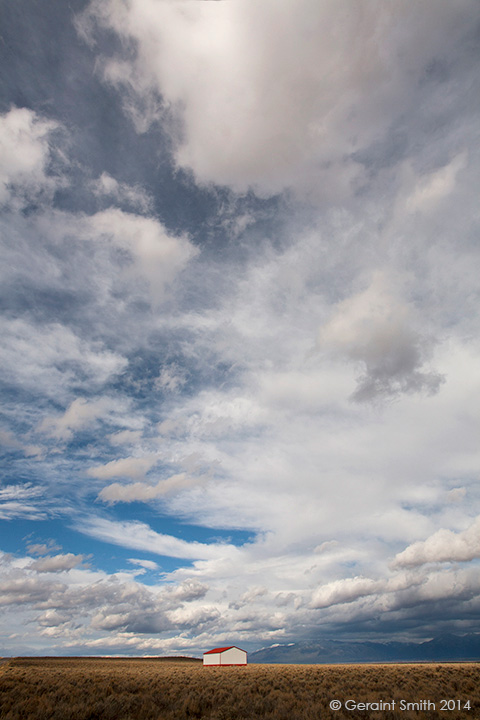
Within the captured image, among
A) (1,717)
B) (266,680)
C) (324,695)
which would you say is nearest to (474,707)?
(324,695)

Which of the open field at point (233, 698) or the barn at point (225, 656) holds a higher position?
the open field at point (233, 698)

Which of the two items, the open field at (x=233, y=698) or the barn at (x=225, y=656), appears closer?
the open field at (x=233, y=698)

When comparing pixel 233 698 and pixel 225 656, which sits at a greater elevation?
pixel 233 698

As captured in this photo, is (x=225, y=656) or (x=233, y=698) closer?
(x=233, y=698)

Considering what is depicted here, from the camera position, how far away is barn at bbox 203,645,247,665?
6341cm

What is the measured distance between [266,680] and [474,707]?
17771 mm

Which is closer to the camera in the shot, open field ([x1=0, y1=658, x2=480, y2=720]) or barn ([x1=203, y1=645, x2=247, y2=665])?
open field ([x1=0, y1=658, x2=480, y2=720])

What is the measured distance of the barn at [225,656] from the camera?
6341 centimetres

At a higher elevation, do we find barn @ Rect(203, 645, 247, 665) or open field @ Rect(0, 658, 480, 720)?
open field @ Rect(0, 658, 480, 720)

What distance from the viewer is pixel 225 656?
209ft

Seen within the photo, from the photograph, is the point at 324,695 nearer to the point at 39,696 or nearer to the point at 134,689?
the point at 134,689

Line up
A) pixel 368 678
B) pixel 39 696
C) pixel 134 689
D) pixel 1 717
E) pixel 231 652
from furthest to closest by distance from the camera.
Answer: pixel 231 652 → pixel 368 678 → pixel 134 689 → pixel 39 696 → pixel 1 717

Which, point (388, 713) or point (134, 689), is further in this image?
point (134, 689)

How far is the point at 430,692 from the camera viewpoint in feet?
84.0
